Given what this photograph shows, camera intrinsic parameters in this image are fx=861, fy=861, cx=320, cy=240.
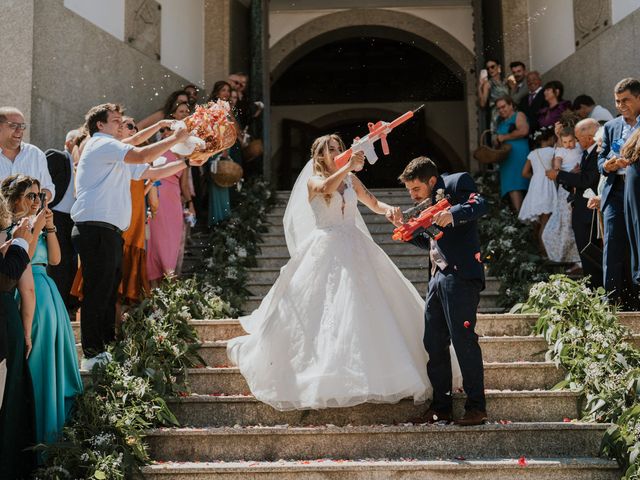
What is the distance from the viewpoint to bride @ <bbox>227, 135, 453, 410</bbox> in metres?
5.00

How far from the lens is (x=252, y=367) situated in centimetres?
533

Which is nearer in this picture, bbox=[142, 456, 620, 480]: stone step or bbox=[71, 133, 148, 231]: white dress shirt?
bbox=[142, 456, 620, 480]: stone step

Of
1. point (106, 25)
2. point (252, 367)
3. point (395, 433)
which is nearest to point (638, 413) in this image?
point (395, 433)

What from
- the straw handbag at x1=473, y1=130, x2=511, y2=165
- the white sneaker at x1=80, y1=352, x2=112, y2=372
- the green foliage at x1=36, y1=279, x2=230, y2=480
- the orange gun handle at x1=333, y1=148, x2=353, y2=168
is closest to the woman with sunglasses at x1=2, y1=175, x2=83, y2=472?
the green foliage at x1=36, y1=279, x2=230, y2=480

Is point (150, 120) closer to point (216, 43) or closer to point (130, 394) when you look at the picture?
point (216, 43)

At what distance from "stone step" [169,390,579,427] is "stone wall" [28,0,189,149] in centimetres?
374

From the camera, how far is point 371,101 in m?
19.0

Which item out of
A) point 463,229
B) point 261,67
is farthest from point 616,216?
point 261,67

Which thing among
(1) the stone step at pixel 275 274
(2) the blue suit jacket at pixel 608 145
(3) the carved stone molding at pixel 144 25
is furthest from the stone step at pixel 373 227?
(2) the blue suit jacket at pixel 608 145

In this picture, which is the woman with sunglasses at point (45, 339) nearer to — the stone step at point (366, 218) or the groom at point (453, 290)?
the groom at point (453, 290)

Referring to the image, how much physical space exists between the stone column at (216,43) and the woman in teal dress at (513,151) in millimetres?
4364

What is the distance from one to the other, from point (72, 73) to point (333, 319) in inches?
189

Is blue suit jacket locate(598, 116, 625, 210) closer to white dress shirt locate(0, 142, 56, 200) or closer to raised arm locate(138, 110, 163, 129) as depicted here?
white dress shirt locate(0, 142, 56, 200)

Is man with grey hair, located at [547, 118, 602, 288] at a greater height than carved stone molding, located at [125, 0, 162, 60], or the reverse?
carved stone molding, located at [125, 0, 162, 60]
